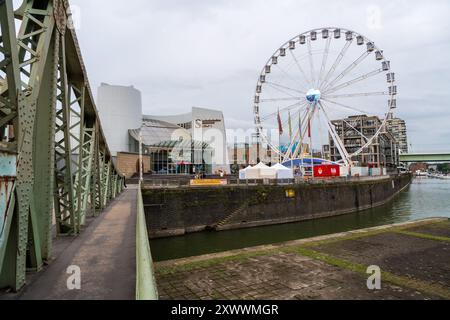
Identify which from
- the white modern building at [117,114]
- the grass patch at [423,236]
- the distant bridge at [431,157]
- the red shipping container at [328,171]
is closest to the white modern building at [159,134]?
the white modern building at [117,114]

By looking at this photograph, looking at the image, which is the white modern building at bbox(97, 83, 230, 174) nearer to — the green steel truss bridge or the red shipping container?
the red shipping container

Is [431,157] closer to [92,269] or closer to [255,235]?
[255,235]

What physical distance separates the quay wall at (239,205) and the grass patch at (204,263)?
11.9m

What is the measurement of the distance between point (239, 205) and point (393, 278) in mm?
18054

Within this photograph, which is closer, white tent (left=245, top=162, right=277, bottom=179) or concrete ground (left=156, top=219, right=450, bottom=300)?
concrete ground (left=156, top=219, right=450, bottom=300)

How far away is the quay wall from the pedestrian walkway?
12999 millimetres

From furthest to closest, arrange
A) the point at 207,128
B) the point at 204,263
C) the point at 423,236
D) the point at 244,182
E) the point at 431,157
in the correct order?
1. the point at 431,157
2. the point at 207,128
3. the point at 244,182
4. the point at 423,236
5. the point at 204,263

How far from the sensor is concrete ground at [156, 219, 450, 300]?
28.1 ft

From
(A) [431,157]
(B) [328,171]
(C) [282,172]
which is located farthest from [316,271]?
(A) [431,157]

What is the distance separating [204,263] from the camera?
36.8ft

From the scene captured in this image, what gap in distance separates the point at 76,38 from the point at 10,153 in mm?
4806

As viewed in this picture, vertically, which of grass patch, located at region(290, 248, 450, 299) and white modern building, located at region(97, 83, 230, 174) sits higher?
white modern building, located at region(97, 83, 230, 174)

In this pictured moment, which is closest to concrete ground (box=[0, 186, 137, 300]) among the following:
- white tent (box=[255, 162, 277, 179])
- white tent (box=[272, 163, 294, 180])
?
white tent (box=[255, 162, 277, 179])
